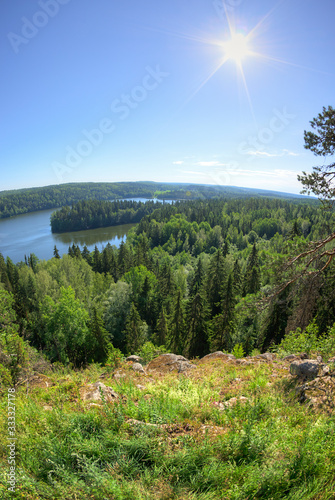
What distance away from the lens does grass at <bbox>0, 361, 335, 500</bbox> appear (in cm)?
252

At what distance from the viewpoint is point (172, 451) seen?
3.04 m

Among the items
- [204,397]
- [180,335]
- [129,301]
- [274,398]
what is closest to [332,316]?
[274,398]

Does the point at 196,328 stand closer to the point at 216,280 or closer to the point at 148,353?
the point at 148,353

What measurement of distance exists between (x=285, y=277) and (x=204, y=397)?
4.51 m

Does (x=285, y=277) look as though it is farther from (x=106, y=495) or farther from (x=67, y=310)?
(x=67, y=310)

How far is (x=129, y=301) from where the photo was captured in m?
A: 33.2

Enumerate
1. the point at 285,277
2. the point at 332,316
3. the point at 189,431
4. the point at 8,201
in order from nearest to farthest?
the point at 189,431 < the point at 285,277 < the point at 332,316 < the point at 8,201

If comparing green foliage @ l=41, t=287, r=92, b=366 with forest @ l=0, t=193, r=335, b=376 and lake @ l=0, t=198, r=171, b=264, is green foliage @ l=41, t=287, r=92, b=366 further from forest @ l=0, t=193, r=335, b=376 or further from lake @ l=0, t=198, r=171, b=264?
lake @ l=0, t=198, r=171, b=264

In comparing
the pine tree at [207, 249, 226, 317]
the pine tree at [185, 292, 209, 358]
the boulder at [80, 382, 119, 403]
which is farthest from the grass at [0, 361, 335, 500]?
Result: the pine tree at [207, 249, 226, 317]

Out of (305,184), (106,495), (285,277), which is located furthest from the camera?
(305,184)

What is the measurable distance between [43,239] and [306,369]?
94000 mm

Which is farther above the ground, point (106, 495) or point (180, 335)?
point (106, 495)

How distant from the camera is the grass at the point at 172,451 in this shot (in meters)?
2.52

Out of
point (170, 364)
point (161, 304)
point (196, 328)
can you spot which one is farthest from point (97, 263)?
point (170, 364)
